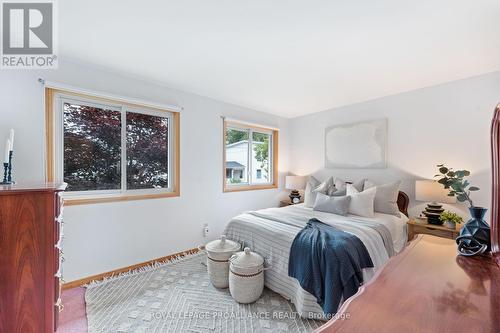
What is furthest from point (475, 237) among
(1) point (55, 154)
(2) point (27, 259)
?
(1) point (55, 154)

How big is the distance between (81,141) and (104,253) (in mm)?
1232

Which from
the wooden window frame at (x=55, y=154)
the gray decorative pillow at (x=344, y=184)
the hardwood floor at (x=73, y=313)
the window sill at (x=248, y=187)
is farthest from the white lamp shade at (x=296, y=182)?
the hardwood floor at (x=73, y=313)

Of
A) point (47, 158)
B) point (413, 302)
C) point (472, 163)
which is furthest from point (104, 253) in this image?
point (472, 163)

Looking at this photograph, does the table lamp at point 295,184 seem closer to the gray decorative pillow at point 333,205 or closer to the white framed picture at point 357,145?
the white framed picture at point 357,145

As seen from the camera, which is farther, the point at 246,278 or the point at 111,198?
the point at 111,198

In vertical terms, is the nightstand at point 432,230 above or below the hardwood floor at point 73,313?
above

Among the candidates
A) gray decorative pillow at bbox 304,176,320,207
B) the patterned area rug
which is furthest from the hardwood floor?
gray decorative pillow at bbox 304,176,320,207

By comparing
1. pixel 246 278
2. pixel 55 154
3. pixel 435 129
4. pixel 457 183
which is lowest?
pixel 246 278

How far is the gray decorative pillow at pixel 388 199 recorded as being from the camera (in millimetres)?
2824

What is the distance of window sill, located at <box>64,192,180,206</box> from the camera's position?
2262 mm

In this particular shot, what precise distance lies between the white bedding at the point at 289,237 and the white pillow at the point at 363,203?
98mm

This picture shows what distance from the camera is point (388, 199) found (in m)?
2.86

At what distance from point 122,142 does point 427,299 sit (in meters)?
2.93

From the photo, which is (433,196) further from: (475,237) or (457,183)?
(475,237)
